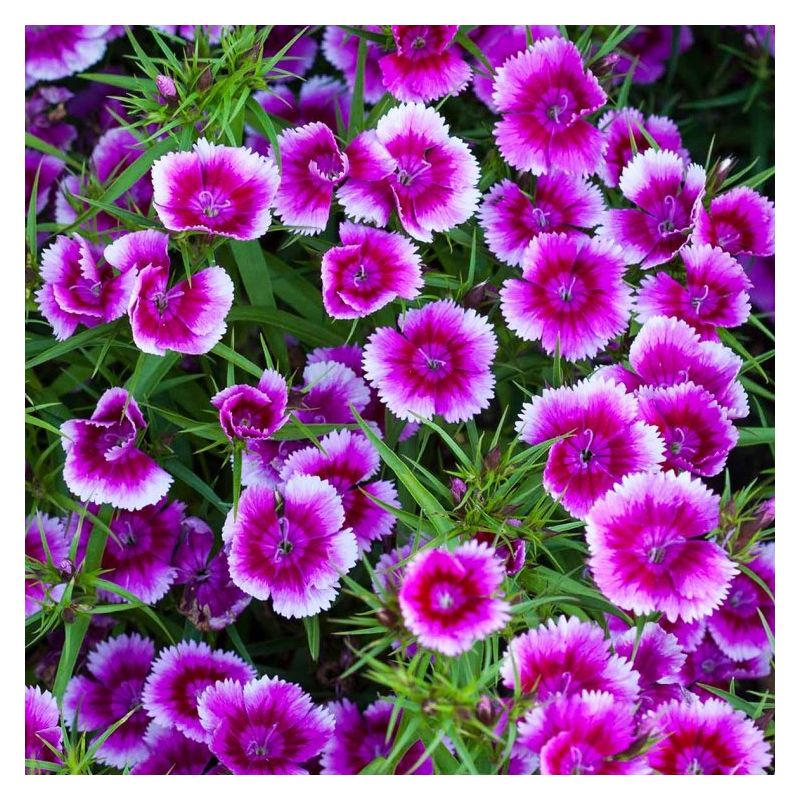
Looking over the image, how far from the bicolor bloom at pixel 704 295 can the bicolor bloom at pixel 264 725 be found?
0.85 meters

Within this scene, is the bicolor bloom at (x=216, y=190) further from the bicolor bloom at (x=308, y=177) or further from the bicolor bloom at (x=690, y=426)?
the bicolor bloom at (x=690, y=426)

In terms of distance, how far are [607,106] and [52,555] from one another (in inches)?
52.6

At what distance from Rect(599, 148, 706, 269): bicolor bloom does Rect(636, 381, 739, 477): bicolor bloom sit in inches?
10.7

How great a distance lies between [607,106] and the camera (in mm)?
1880

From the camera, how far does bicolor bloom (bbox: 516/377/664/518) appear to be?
4.63ft

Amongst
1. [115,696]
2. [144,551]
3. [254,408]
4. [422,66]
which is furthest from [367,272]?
[115,696]

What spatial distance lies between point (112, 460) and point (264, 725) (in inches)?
19.4

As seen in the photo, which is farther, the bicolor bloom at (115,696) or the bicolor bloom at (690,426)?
the bicolor bloom at (115,696)

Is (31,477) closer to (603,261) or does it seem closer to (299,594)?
(299,594)

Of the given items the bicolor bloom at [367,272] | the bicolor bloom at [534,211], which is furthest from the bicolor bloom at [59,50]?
the bicolor bloom at [534,211]

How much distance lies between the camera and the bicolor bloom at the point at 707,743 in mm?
1380

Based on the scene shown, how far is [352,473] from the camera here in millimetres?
1551

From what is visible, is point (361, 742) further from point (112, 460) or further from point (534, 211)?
point (534, 211)

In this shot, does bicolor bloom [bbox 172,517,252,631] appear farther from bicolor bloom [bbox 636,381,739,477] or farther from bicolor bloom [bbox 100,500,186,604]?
bicolor bloom [bbox 636,381,739,477]
